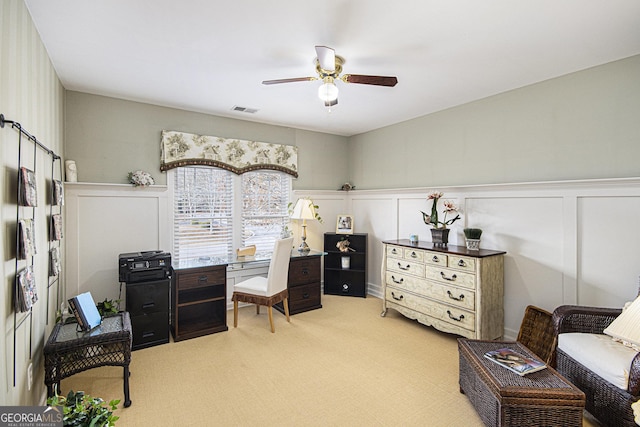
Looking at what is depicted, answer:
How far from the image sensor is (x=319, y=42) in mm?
2352

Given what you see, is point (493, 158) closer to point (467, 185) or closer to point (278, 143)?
point (467, 185)

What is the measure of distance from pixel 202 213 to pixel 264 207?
36.0 inches

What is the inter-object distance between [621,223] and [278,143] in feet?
13.2

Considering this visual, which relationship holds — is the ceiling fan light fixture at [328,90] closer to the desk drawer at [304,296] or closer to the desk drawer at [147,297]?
the desk drawer at [147,297]

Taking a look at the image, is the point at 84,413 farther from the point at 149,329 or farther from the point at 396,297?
the point at 396,297

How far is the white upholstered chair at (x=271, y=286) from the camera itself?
363cm

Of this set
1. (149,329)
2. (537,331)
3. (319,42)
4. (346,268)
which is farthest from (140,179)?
(537,331)

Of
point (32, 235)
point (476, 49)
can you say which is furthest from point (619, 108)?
point (32, 235)

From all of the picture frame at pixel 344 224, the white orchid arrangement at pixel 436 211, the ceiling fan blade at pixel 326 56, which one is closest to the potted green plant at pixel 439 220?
the white orchid arrangement at pixel 436 211

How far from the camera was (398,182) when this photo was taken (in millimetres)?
4746

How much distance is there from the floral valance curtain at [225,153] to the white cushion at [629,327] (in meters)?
4.02

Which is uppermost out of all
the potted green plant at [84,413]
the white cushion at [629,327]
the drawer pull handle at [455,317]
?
the white cushion at [629,327]

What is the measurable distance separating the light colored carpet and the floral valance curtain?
2.14 metres

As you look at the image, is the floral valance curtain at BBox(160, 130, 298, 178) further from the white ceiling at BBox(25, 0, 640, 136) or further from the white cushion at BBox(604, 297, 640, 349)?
the white cushion at BBox(604, 297, 640, 349)
